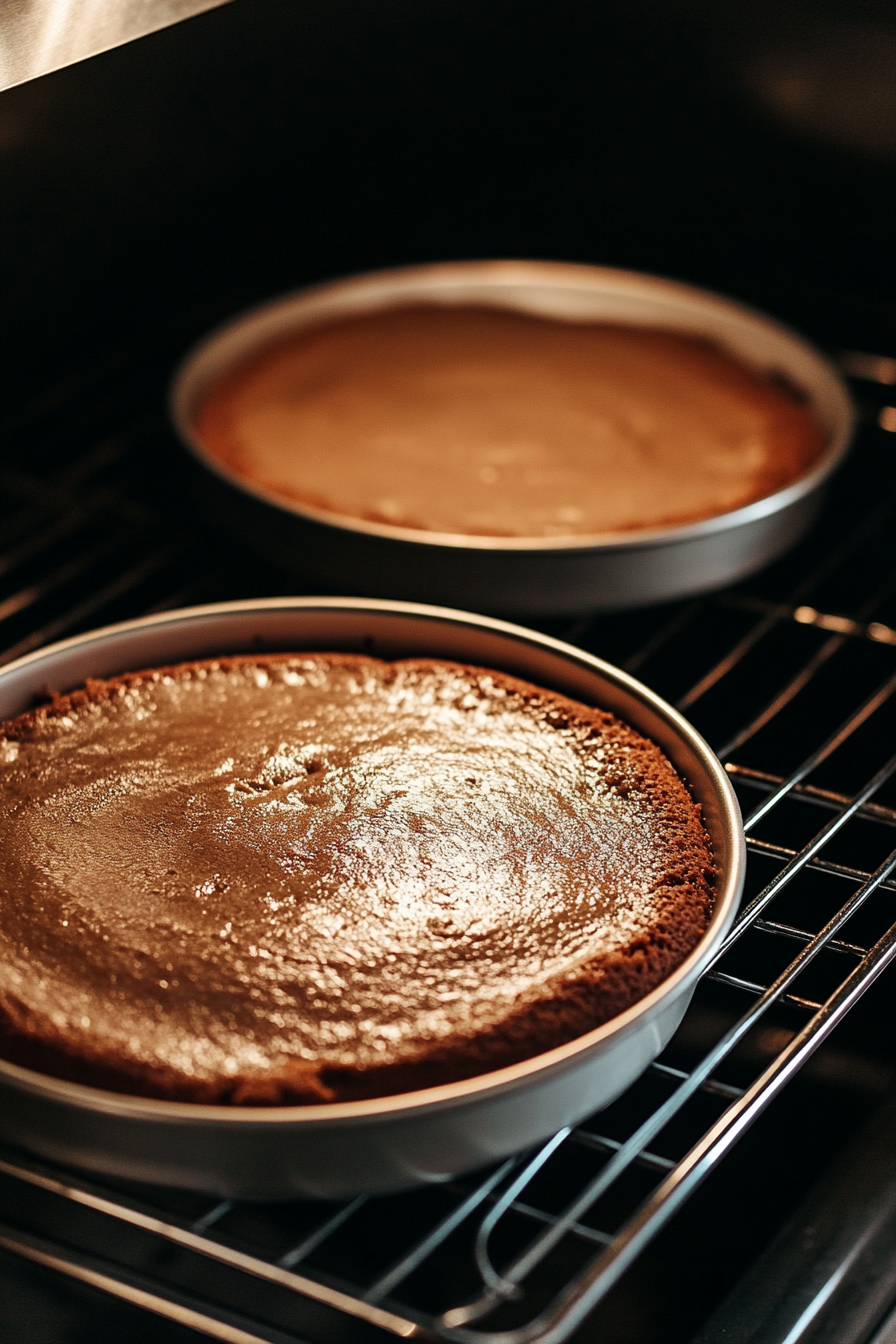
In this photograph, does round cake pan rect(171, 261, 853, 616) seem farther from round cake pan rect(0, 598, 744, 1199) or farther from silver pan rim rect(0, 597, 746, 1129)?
round cake pan rect(0, 598, 744, 1199)

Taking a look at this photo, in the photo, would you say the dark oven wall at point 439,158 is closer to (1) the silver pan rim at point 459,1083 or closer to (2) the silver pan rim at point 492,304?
(2) the silver pan rim at point 492,304

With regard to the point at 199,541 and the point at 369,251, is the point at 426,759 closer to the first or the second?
the point at 199,541

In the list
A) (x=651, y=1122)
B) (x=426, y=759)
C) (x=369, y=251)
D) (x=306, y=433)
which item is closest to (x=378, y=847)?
(x=426, y=759)

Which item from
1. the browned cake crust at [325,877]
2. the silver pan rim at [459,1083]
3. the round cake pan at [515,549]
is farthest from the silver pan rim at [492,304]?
the silver pan rim at [459,1083]

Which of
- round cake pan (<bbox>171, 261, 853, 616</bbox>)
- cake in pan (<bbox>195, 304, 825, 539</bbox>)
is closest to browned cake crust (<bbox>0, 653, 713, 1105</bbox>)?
round cake pan (<bbox>171, 261, 853, 616</bbox>)

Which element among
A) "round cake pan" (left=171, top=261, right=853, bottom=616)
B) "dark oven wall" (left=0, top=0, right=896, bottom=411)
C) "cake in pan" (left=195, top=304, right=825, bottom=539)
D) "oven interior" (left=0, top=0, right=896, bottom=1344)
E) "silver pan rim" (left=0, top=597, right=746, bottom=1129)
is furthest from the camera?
"cake in pan" (left=195, top=304, right=825, bottom=539)

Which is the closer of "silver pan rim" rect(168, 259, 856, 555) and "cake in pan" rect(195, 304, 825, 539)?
"silver pan rim" rect(168, 259, 856, 555)
